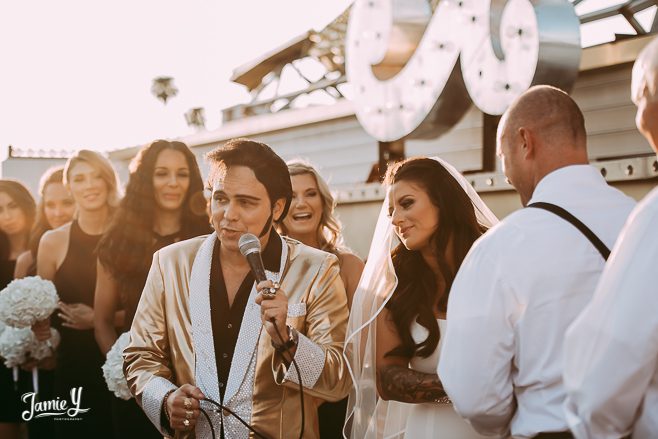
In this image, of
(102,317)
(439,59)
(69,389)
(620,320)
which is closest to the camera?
(620,320)

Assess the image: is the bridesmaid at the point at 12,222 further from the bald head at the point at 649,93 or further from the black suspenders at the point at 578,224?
the bald head at the point at 649,93

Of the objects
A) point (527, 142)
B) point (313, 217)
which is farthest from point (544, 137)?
point (313, 217)

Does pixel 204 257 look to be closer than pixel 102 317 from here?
Yes

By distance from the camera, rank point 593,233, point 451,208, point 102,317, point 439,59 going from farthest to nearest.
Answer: point 439,59
point 102,317
point 451,208
point 593,233

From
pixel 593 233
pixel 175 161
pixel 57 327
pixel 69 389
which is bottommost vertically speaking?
pixel 69 389

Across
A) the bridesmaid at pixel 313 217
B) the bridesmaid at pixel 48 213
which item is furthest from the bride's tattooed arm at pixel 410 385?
the bridesmaid at pixel 48 213

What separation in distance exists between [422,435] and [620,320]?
1.69m

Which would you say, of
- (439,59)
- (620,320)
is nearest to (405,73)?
(439,59)

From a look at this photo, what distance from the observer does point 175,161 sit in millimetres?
4887

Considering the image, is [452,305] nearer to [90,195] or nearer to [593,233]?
[593,233]

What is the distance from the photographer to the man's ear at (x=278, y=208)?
127 inches

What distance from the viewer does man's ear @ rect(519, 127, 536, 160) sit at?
8.20 ft

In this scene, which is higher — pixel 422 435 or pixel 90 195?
pixel 90 195

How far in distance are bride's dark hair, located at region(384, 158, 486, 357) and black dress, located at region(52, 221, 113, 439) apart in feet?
8.00
